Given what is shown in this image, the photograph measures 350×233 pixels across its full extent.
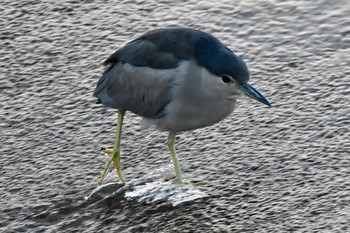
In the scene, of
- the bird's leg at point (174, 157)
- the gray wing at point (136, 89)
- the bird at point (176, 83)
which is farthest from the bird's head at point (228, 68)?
the bird's leg at point (174, 157)

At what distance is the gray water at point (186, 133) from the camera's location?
583 centimetres

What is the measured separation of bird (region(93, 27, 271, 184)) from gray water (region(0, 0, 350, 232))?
28 cm

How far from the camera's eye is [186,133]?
21.9 ft

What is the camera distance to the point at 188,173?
623 centimetres

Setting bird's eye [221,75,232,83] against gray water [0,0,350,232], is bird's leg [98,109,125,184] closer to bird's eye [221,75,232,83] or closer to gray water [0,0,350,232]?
gray water [0,0,350,232]

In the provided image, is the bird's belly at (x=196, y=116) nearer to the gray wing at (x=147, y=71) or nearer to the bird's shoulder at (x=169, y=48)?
the gray wing at (x=147, y=71)

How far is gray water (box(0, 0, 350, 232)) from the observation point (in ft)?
19.1

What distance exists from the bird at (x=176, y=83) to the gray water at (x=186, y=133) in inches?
11.2

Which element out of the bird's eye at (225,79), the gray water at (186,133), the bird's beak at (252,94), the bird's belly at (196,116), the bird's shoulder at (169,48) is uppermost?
the bird's shoulder at (169,48)

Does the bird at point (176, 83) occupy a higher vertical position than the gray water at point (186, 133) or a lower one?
higher

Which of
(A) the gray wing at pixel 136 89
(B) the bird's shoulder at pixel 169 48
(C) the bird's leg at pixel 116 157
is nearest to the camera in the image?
(B) the bird's shoulder at pixel 169 48

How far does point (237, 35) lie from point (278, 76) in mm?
633

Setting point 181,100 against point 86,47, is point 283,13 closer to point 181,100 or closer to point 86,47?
point 86,47

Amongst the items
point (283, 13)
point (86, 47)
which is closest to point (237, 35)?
point (283, 13)
